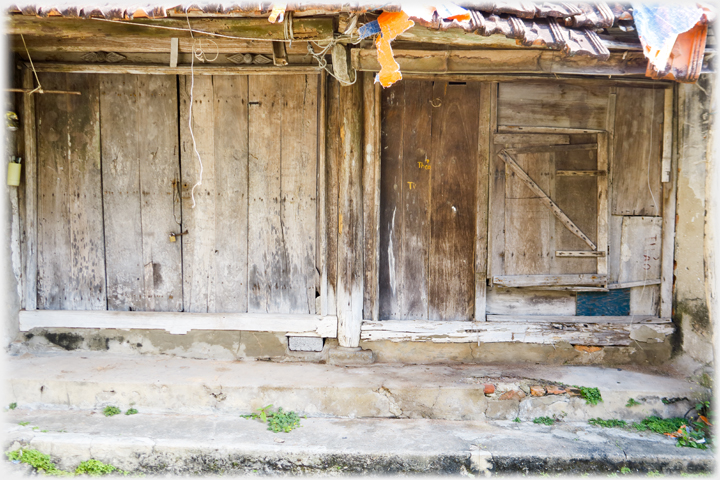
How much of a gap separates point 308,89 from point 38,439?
3433 millimetres

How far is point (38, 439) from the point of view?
3.30m

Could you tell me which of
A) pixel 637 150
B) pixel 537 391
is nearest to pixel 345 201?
pixel 537 391

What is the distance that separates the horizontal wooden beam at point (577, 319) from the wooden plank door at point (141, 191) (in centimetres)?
304

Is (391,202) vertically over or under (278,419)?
over

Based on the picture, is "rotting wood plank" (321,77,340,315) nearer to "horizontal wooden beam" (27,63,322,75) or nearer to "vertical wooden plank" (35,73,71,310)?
"horizontal wooden beam" (27,63,322,75)

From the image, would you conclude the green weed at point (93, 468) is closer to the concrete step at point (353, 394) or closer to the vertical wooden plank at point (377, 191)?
the concrete step at point (353, 394)

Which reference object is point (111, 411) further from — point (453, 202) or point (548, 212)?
point (548, 212)

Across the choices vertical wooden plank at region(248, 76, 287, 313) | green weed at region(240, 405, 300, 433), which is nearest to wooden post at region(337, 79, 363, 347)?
vertical wooden plank at region(248, 76, 287, 313)

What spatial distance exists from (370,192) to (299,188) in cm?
65

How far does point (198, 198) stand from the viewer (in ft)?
13.8

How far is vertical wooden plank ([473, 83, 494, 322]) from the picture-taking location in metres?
4.11

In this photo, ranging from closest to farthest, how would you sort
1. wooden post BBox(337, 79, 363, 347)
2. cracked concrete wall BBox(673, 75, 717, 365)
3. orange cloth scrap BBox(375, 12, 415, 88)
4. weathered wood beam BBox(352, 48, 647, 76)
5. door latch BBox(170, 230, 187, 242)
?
orange cloth scrap BBox(375, 12, 415, 88) → weathered wood beam BBox(352, 48, 647, 76) → cracked concrete wall BBox(673, 75, 717, 365) → wooden post BBox(337, 79, 363, 347) → door latch BBox(170, 230, 187, 242)

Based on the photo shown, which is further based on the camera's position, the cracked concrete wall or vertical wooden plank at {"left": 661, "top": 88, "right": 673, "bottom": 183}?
vertical wooden plank at {"left": 661, "top": 88, "right": 673, "bottom": 183}

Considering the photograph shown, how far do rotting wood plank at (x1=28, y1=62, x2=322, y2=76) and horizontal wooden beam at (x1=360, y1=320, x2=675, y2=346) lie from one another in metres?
2.34
